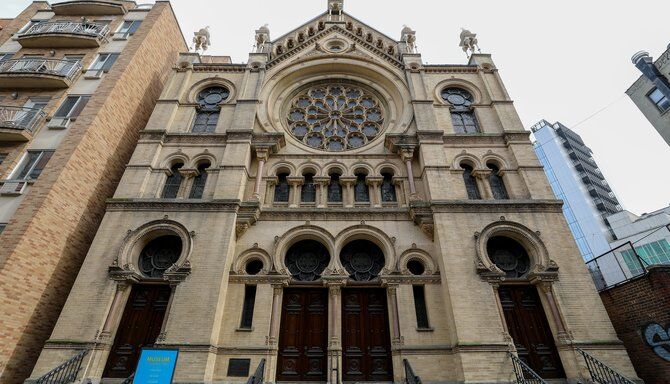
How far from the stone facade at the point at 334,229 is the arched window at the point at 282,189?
0.11 metres

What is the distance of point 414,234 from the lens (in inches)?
540

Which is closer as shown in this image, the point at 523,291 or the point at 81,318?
the point at 81,318

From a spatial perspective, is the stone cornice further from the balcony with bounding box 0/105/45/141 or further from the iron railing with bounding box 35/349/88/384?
the balcony with bounding box 0/105/45/141

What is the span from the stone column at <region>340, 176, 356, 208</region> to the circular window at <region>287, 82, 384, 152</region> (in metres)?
2.25

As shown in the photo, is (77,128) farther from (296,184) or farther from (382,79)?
(382,79)

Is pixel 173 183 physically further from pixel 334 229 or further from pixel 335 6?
pixel 335 6

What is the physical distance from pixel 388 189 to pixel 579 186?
64.6m

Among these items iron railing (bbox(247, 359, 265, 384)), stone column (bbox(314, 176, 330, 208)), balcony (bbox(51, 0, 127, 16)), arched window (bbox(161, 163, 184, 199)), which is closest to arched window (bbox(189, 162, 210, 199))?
arched window (bbox(161, 163, 184, 199))

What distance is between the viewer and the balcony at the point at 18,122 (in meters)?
14.7

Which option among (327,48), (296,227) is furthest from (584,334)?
(327,48)

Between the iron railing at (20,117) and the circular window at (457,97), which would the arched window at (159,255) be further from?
the circular window at (457,97)

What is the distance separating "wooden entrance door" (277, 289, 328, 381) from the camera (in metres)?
11.5

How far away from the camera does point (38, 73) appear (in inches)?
652

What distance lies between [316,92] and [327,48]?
10.9ft
